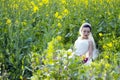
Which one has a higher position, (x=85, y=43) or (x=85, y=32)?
(x=85, y=32)

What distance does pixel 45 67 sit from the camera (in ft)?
8.64

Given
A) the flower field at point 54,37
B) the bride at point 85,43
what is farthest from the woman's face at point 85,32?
the flower field at point 54,37

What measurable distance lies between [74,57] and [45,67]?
0.68 feet

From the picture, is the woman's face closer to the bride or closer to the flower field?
the bride

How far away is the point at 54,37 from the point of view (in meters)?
6.07

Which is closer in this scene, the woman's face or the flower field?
the flower field

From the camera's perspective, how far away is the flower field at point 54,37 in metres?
2.60

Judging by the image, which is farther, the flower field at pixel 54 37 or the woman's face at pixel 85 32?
the woman's face at pixel 85 32

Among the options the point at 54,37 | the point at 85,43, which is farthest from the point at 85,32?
the point at 54,37

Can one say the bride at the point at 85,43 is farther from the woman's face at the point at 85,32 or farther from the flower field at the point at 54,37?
the flower field at the point at 54,37

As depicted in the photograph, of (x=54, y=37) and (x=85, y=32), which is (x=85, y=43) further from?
(x=54, y=37)

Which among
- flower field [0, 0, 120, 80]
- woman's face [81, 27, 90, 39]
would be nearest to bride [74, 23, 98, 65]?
woman's face [81, 27, 90, 39]

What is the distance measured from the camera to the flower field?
2.60 m

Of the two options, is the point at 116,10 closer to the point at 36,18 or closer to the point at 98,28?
the point at 98,28
